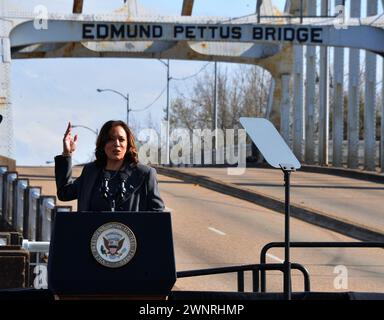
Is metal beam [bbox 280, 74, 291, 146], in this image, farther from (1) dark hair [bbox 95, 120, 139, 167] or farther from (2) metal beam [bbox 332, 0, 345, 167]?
(1) dark hair [bbox 95, 120, 139, 167]

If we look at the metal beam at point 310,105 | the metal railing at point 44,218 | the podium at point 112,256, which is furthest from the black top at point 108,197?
the metal beam at point 310,105

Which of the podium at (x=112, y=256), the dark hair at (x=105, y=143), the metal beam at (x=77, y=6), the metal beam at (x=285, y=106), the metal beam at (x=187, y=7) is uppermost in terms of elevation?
the metal beam at (x=187, y=7)

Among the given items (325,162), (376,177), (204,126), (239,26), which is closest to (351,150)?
(325,162)

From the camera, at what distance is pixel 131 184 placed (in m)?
6.49

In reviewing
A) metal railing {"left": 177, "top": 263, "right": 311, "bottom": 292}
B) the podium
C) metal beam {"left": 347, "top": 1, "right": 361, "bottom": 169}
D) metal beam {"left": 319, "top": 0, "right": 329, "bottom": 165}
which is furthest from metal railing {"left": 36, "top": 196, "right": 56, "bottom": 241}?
metal beam {"left": 319, "top": 0, "right": 329, "bottom": 165}

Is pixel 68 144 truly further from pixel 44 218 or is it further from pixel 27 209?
pixel 27 209

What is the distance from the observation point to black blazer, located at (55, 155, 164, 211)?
21.3ft

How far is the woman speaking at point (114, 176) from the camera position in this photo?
6.44 meters

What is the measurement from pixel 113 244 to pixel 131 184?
1030 millimetres

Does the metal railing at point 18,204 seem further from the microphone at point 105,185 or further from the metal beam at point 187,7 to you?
the metal beam at point 187,7

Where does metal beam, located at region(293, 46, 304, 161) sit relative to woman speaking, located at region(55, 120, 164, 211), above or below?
above

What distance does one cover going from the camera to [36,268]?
33.8ft

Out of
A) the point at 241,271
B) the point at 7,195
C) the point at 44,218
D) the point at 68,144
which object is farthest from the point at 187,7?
the point at 68,144
